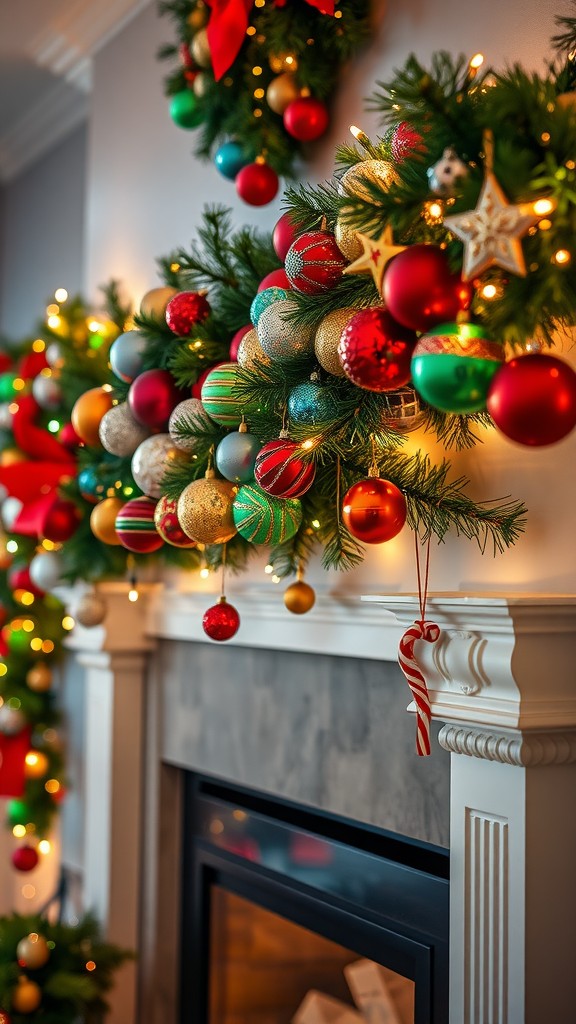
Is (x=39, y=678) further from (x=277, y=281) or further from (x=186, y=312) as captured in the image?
(x=277, y=281)

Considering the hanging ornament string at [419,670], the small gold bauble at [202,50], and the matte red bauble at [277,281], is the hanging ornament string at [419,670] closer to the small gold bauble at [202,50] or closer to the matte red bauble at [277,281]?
the matte red bauble at [277,281]

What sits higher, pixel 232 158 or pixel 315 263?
pixel 232 158

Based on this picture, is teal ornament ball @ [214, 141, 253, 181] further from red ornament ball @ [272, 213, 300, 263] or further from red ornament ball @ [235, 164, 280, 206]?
red ornament ball @ [272, 213, 300, 263]

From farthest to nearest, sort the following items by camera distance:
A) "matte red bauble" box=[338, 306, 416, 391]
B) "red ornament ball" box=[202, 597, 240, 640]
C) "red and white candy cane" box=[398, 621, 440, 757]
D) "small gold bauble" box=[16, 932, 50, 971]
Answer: "small gold bauble" box=[16, 932, 50, 971]
"red ornament ball" box=[202, 597, 240, 640]
"red and white candy cane" box=[398, 621, 440, 757]
"matte red bauble" box=[338, 306, 416, 391]

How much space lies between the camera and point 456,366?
0.77 metres

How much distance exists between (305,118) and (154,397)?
50 cm

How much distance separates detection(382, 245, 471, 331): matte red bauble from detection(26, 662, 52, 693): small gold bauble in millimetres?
1809

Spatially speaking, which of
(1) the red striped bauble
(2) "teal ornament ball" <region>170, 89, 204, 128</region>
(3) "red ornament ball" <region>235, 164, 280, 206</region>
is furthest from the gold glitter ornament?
(2) "teal ornament ball" <region>170, 89, 204, 128</region>

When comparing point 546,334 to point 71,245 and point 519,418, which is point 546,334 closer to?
point 519,418

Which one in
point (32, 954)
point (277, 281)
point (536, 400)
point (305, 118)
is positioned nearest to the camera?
point (536, 400)

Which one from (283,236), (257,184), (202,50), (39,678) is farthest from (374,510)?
(39,678)

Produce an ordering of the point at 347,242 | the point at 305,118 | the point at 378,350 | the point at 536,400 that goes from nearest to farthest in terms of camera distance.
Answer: the point at 536,400 < the point at 378,350 < the point at 347,242 < the point at 305,118

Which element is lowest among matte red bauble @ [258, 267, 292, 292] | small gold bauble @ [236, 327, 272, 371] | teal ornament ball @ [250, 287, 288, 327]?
small gold bauble @ [236, 327, 272, 371]

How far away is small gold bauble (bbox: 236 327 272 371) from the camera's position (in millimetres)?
1170
